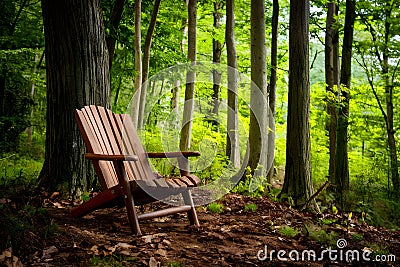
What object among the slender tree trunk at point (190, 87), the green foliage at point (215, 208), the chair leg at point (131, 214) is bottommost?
the green foliage at point (215, 208)

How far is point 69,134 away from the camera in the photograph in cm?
512

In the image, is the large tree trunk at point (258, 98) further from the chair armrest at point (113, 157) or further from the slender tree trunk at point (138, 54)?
the chair armrest at point (113, 157)

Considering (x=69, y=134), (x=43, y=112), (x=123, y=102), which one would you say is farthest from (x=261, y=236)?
(x=123, y=102)

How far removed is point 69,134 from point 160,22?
20.6ft

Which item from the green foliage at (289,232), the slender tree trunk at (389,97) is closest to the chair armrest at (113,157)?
the green foliage at (289,232)

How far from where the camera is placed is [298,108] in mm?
6020

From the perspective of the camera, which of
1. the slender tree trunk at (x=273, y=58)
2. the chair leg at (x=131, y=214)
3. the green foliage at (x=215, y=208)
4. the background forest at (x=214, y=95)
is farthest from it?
the slender tree trunk at (x=273, y=58)

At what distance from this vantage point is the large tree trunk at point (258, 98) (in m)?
7.10

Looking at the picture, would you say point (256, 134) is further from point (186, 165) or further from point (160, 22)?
point (160, 22)

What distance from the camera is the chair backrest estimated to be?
4223 millimetres

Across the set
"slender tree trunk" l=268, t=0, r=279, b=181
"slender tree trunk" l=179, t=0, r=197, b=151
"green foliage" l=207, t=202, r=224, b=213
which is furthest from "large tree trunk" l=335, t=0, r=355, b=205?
"green foliage" l=207, t=202, r=224, b=213

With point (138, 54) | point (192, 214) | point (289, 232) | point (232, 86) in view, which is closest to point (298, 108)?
point (289, 232)

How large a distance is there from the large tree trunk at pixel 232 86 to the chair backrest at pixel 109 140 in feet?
13.0

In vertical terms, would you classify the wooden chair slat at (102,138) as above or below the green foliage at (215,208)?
above
